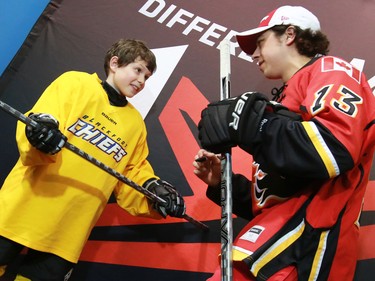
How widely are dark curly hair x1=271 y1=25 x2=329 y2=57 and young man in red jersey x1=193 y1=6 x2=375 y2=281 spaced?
6.5 inches

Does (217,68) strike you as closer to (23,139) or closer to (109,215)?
(109,215)

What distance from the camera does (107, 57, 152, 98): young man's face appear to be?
1300 millimetres

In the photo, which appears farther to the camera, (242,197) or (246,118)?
(242,197)

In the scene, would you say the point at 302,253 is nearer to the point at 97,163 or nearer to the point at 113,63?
the point at 97,163

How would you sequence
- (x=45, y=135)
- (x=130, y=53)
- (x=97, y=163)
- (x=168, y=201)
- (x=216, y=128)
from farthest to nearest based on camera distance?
(x=130, y=53), (x=168, y=201), (x=97, y=163), (x=45, y=135), (x=216, y=128)

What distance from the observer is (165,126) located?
4.98ft

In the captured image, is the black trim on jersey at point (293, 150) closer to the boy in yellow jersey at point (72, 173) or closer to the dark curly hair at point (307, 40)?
the dark curly hair at point (307, 40)

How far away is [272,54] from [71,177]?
1.99 feet

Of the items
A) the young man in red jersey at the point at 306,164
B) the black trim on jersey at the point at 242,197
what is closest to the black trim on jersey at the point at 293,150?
the young man in red jersey at the point at 306,164

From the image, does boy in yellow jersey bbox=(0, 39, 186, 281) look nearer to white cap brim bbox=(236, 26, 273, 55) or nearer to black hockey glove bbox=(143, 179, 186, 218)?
black hockey glove bbox=(143, 179, 186, 218)

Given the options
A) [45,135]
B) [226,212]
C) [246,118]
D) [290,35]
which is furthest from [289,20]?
[45,135]

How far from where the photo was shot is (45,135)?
3.34 feet

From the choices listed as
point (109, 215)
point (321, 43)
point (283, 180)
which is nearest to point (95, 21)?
point (109, 215)

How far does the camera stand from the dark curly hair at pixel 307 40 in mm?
1134
